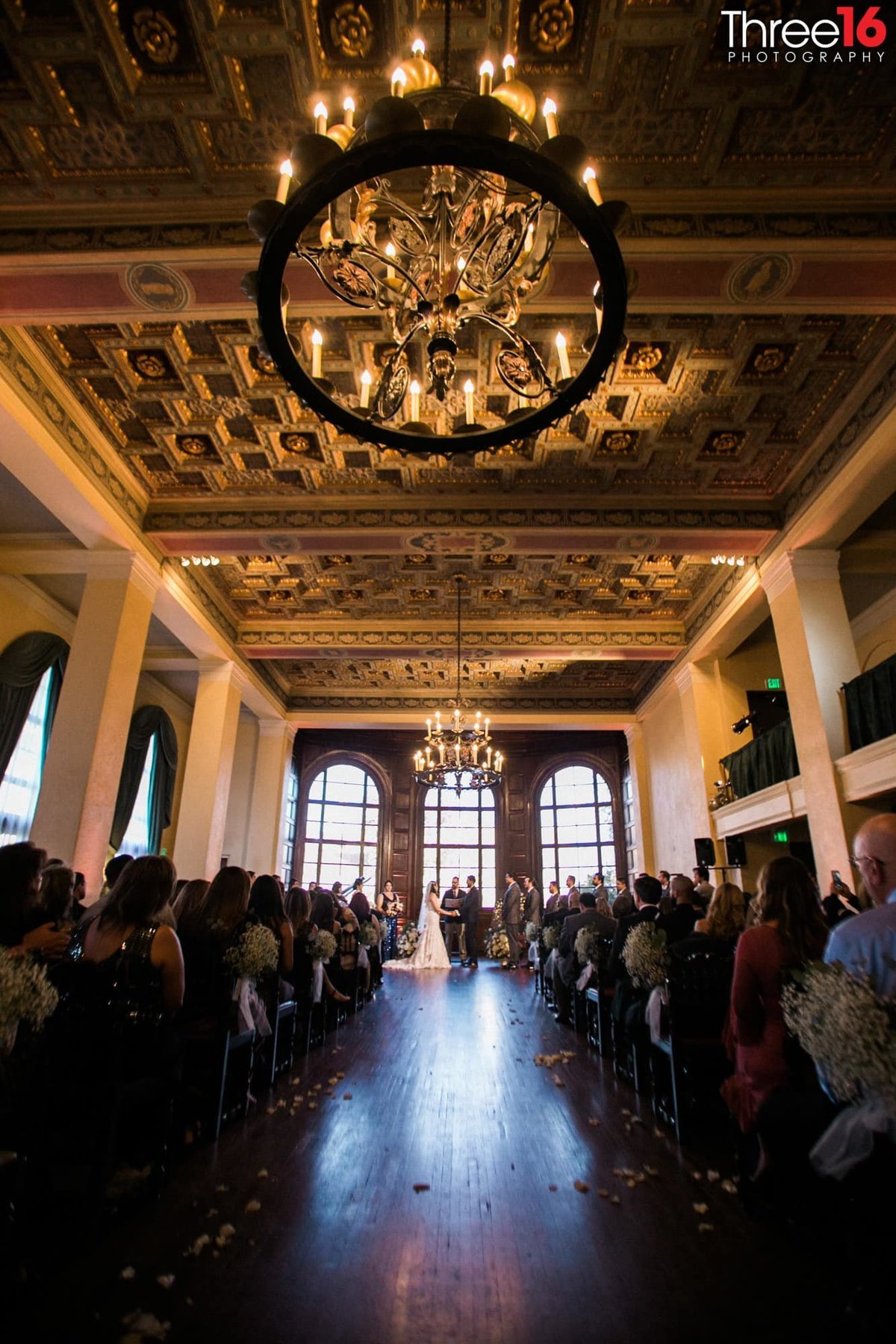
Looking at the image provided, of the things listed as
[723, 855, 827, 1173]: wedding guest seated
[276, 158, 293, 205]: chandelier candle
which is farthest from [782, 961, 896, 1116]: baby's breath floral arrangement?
[276, 158, 293, 205]: chandelier candle

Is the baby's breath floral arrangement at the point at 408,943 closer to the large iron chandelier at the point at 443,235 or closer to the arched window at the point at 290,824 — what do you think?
the arched window at the point at 290,824

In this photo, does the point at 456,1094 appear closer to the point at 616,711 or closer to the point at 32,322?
the point at 32,322

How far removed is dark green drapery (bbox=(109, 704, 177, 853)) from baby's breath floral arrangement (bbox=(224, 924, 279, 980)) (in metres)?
8.33

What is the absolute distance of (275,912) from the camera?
4387 mm

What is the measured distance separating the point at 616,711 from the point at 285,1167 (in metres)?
12.3

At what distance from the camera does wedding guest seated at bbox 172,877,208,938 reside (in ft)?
11.8

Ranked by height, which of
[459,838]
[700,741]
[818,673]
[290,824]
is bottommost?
[459,838]

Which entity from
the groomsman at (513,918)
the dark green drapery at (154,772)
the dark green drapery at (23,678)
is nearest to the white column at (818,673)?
the groomsman at (513,918)

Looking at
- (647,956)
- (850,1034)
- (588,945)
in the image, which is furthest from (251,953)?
(588,945)

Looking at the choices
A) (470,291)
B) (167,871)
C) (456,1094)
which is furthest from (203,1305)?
(470,291)

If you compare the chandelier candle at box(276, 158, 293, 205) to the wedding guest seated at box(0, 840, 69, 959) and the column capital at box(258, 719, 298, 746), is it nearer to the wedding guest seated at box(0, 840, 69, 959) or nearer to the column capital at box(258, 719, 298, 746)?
the wedding guest seated at box(0, 840, 69, 959)

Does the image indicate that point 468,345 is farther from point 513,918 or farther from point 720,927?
point 513,918

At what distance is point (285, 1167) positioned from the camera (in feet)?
9.47

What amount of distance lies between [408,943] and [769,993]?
13333 mm
